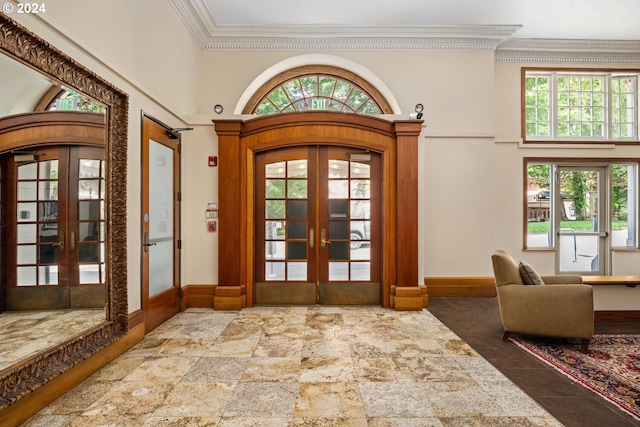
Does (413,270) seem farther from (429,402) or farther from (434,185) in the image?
(429,402)

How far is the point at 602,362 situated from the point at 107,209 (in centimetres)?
462

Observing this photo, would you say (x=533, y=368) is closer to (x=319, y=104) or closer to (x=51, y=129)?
(x=51, y=129)

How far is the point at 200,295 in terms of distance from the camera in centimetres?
473

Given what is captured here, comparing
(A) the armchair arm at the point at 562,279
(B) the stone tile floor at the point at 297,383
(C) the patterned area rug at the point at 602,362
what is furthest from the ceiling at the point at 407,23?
(C) the patterned area rug at the point at 602,362

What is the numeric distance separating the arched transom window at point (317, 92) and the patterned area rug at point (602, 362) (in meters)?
3.86

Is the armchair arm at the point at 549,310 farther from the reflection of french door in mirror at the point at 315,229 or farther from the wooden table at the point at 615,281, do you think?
the reflection of french door in mirror at the point at 315,229

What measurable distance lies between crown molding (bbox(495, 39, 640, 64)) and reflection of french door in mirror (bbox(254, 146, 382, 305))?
3212 mm

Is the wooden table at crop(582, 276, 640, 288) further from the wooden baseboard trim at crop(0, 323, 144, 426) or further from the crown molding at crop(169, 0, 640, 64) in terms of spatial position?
the wooden baseboard trim at crop(0, 323, 144, 426)

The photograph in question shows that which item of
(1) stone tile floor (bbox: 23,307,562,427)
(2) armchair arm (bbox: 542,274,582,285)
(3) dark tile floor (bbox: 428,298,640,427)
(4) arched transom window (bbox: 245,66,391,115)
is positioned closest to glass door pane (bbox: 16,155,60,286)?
(1) stone tile floor (bbox: 23,307,562,427)

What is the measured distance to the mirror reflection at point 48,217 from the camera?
79.8 inches

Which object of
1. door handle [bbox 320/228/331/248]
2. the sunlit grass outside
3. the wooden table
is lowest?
the wooden table

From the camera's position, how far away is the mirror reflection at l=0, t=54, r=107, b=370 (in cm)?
203

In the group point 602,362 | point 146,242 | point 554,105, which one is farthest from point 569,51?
point 146,242

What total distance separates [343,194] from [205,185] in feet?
6.54
